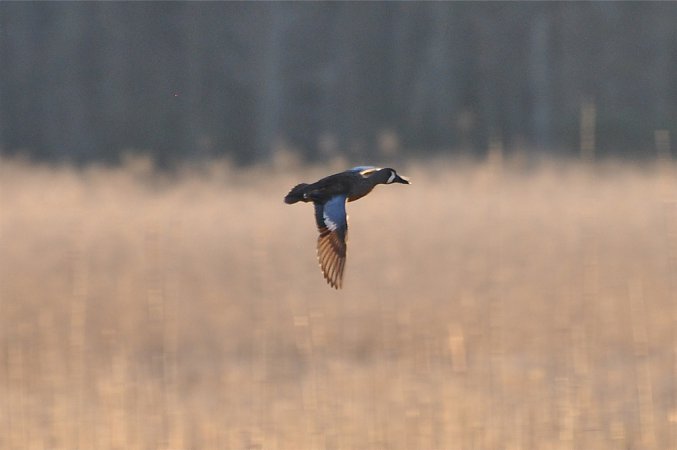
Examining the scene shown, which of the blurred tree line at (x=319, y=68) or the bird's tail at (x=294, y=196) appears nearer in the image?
the bird's tail at (x=294, y=196)

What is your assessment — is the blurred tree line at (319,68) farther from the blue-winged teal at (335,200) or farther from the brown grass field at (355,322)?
the blue-winged teal at (335,200)

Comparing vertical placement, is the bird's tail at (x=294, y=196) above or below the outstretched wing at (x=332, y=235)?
above

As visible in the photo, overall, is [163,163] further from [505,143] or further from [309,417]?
[309,417]

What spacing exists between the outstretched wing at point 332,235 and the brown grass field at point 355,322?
1.28 meters

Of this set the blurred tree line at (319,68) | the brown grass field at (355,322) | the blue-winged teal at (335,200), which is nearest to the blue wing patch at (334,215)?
the blue-winged teal at (335,200)

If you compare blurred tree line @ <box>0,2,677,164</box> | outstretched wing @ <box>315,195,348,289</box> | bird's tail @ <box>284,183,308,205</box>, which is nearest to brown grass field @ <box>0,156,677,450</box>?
outstretched wing @ <box>315,195,348,289</box>

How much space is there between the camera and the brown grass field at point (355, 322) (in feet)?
16.0

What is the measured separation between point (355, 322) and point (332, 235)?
2.90m

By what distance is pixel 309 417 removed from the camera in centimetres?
482

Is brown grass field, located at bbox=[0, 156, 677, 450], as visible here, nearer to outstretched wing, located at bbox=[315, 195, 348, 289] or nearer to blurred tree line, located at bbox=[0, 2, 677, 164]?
outstretched wing, located at bbox=[315, 195, 348, 289]

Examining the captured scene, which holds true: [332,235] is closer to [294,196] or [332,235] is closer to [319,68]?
[294,196]

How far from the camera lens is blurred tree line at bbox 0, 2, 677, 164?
39.4ft

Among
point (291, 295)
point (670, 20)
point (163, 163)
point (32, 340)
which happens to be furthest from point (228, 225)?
point (670, 20)

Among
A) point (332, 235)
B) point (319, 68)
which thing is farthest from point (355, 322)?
point (319, 68)
